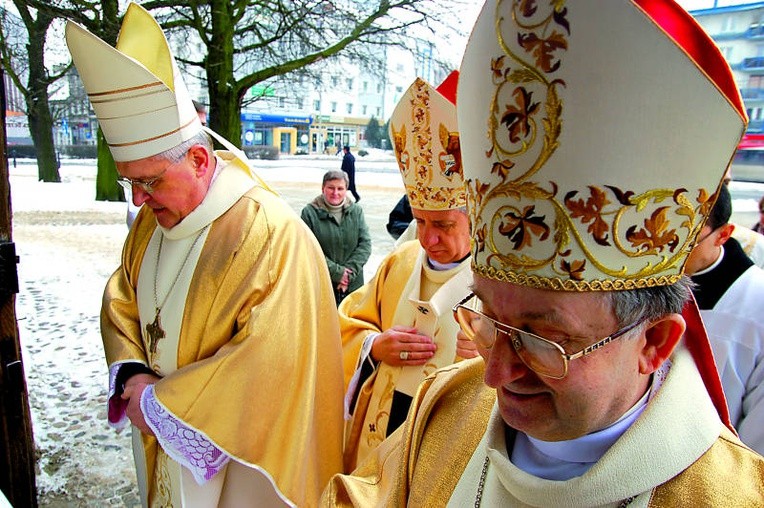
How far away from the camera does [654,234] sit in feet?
3.15

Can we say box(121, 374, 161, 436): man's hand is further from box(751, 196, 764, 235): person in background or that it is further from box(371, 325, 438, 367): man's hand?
box(751, 196, 764, 235): person in background

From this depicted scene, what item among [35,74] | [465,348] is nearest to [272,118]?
[35,74]

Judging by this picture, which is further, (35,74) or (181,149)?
(35,74)

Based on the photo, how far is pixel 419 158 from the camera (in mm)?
2244

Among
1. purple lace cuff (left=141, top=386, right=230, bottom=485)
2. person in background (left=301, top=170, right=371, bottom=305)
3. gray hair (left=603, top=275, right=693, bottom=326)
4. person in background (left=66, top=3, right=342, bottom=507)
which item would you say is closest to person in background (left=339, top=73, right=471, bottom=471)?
person in background (left=66, top=3, right=342, bottom=507)

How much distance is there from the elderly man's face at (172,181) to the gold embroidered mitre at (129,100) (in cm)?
5

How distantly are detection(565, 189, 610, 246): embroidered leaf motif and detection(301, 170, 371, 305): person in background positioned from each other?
3.86 metres

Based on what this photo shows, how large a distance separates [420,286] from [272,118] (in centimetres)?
4607

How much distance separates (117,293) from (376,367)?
120 cm

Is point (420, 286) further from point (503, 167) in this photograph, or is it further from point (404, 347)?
point (503, 167)

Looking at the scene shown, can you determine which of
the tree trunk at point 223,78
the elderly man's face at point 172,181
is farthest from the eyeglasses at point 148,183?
the tree trunk at point 223,78

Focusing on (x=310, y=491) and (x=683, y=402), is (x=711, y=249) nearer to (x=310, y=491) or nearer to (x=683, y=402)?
(x=683, y=402)

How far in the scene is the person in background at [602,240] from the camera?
88 centimetres

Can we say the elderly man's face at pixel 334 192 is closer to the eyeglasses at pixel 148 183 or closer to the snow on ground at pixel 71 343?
the snow on ground at pixel 71 343
